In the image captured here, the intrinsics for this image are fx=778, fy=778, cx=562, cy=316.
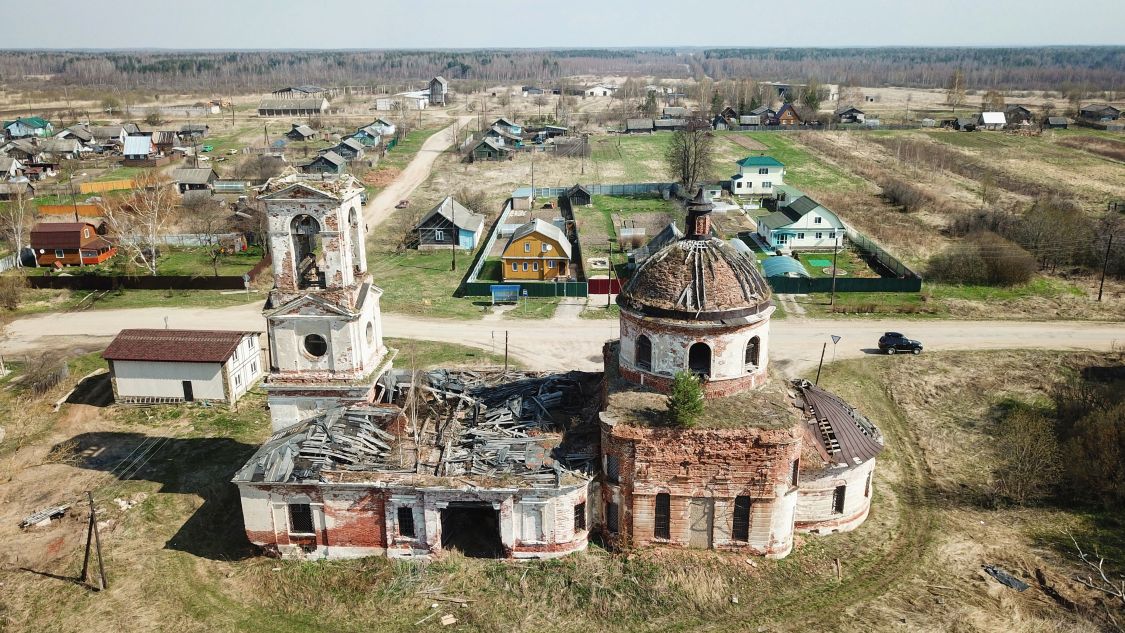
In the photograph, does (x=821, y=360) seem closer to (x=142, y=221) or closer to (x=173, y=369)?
(x=173, y=369)

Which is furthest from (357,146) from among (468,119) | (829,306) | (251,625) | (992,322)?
(251,625)

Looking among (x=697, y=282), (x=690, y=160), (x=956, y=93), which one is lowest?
(x=690, y=160)

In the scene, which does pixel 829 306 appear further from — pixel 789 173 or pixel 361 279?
pixel 789 173

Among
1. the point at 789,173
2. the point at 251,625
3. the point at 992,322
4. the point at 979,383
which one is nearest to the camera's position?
the point at 251,625

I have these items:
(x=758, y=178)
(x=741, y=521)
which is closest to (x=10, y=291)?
(x=741, y=521)

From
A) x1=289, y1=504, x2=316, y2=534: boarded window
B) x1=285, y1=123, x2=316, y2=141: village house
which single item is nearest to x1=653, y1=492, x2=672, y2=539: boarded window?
x1=289, y1=504, x2=316, y2=534: boarded window

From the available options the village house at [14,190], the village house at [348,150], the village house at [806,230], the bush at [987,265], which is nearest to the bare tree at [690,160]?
the village house at [806,230]
